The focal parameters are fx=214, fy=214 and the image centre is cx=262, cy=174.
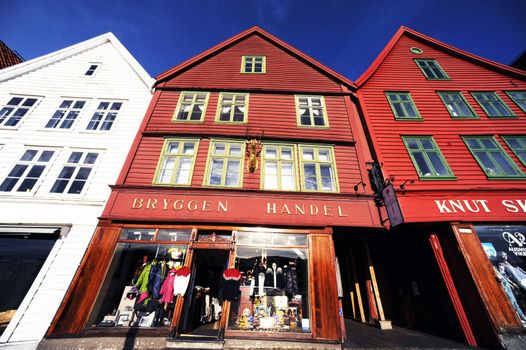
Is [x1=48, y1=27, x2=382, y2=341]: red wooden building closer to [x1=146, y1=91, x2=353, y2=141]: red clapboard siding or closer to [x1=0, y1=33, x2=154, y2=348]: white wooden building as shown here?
[x1=146, y1=91, x2=353, y2=141]: red clapboard siding

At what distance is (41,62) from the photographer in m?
12.8

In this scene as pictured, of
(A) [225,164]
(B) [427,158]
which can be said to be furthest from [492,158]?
(A) [225,164]

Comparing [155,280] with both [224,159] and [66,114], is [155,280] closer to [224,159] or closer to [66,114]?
[224,159]

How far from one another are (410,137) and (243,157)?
27.6 ft

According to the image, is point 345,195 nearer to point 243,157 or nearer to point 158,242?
point 243,157

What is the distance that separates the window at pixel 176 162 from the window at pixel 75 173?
3.24 m

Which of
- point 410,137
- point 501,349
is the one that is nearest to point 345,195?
point 410,137

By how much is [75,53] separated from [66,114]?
5556 millimetres

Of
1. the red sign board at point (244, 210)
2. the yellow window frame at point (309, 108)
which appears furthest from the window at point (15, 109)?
the yellow window frame at point (309, 108)

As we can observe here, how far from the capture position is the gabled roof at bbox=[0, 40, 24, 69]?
46.8 feet

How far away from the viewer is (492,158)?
9.92 metres

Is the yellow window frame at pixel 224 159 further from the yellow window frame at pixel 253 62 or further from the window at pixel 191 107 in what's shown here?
the yellow window frame at pixel 253 62

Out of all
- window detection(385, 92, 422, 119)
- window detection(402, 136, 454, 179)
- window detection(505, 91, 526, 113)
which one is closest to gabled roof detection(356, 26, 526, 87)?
window detection(505, 91, 526, 113)

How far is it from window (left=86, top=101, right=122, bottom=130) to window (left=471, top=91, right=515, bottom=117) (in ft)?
65.7
